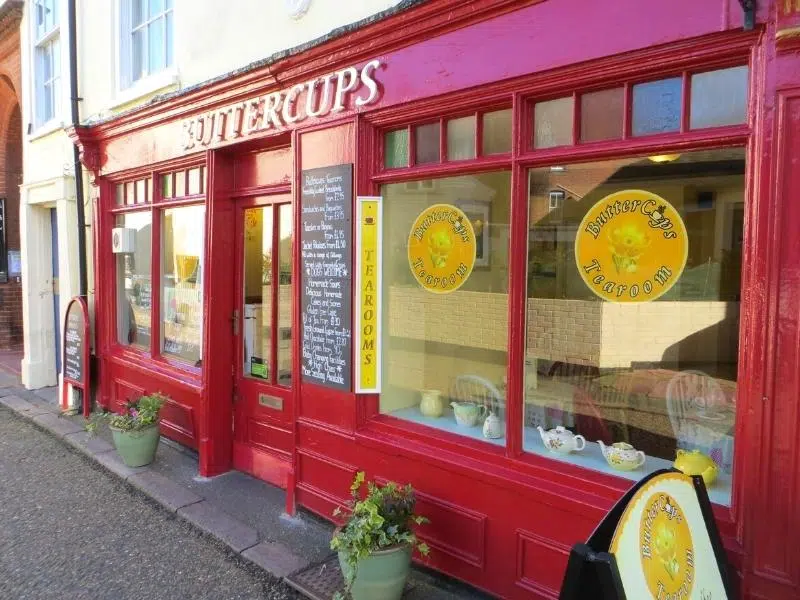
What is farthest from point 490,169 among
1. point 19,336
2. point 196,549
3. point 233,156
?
point 19,336

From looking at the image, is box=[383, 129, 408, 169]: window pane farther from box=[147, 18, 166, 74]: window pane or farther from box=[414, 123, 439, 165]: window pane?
box=[147, 18, 166, 74]: window pane

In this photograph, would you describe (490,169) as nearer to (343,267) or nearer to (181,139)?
(343,267)

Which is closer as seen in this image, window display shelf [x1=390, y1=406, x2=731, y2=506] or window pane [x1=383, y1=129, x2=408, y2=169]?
window display shelf [x1=390, y1=406, x2=731, y2=506]

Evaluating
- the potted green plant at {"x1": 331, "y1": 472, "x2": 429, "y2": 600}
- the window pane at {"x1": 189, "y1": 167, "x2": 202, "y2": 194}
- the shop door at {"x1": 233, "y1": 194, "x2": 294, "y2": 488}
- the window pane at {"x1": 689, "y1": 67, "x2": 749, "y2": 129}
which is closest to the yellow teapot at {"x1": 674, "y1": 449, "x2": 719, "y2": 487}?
the potted green plant at {"x1": 331, "y1": 472, "x2": 429, "y2": 600}

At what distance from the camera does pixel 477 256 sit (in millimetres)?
3795

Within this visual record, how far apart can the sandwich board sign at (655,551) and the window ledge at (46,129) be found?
26.4ft

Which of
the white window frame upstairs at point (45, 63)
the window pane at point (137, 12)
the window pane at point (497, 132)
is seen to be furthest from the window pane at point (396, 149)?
the white window frame upstairs at point (45, 63)

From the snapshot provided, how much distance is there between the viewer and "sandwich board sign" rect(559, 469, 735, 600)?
1.79m

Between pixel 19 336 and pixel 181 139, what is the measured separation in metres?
8.24

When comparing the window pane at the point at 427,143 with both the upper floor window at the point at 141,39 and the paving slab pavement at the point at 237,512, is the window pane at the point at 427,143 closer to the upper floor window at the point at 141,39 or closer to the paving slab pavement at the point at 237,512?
the paving slab pavement at the point at 237,512

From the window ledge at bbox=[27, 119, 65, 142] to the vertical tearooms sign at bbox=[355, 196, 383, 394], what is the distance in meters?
5.69

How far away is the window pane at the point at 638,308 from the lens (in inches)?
117

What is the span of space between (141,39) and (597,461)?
20.8 ft

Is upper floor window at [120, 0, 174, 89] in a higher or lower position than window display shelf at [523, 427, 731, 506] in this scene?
higher
